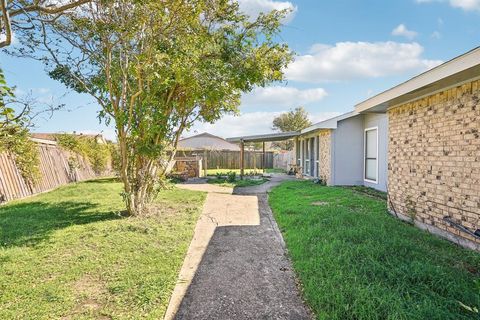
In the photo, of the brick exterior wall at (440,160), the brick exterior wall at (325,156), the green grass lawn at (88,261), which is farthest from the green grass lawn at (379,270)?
the brick exterior wall at (325,156)

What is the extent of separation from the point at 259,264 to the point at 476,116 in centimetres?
376

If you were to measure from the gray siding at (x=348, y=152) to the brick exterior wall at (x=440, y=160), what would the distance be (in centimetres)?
497

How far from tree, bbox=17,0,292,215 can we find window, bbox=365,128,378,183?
5.25 m

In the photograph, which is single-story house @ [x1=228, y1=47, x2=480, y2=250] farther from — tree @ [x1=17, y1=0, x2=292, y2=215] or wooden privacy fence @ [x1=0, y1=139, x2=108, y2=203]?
wooden privacy fence @ [x1=0, y1=139, x2=108, y2=203]

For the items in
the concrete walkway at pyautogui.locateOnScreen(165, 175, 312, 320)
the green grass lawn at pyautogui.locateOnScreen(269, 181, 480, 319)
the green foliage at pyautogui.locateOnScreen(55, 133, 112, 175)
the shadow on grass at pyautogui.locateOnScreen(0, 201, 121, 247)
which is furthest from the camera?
the green foliage at pyautogui.locateOnScreen(55, 133, 112, 175)

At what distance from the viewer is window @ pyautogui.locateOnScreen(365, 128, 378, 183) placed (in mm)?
10586

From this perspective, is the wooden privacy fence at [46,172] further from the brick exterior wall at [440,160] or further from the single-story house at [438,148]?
the brick exterior wall at [440,160]

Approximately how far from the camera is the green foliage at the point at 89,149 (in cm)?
1384

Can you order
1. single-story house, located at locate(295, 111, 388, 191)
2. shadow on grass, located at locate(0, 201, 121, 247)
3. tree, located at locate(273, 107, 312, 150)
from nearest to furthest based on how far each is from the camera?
1. shadow on grass, located at locate(0, 201, 121, 247)
2. single-story house, located at locate(295, 111, 388, 191)
3. tree, located at locate(273, 107, 312, 150)

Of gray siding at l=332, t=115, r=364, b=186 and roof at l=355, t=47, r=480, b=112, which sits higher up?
roof at l=355, t=47, r=480, b=112

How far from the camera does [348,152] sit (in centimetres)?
1168

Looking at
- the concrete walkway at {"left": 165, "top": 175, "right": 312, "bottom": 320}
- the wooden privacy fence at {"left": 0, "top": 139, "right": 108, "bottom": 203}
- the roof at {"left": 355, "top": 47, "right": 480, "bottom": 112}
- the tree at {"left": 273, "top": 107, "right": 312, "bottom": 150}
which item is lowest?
the concrete walkway at {"left": 165, "top": 175, "right": 312, "bottom": 320}

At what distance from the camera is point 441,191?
4.93 meters

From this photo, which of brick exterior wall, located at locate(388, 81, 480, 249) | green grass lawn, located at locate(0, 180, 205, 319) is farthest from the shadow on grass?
brick exterior wall, located at locate(388, 81, 480, 249)
